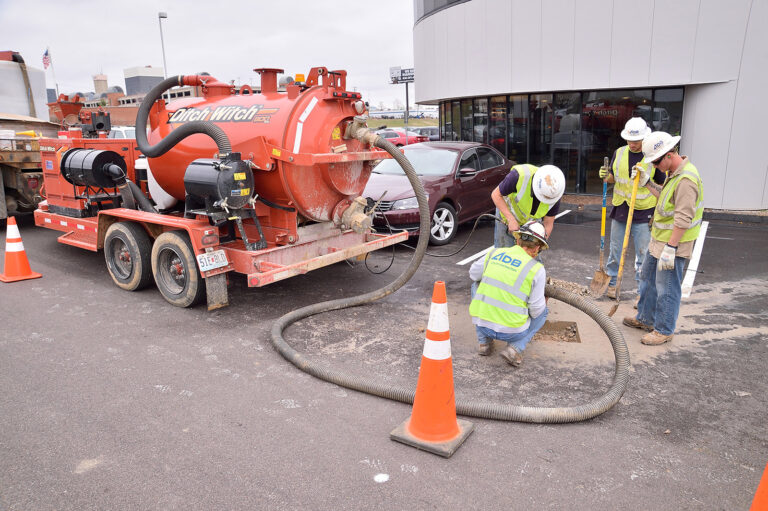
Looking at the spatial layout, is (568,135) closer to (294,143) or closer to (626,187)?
(626,187)

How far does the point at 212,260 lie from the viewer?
567 centimetres

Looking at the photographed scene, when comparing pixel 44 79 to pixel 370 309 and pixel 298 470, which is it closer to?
pixel 370 309

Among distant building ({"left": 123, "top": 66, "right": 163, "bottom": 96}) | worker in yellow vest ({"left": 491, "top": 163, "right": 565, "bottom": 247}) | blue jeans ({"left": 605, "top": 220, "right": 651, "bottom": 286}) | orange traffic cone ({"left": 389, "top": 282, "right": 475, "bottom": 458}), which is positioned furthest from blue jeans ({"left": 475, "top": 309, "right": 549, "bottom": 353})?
distant building ({"left": 123, "top": 66, "right": 163, "bottom": 96})

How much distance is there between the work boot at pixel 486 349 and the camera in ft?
15.8

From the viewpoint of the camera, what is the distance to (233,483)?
316 cm

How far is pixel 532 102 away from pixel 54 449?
1311 cm

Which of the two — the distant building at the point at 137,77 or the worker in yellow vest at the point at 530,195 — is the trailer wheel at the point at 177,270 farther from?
the distant building at the point at 137,77

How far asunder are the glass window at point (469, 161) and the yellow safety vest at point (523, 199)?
14.2ft

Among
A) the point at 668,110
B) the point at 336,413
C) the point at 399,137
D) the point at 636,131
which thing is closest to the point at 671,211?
the point at 636,131

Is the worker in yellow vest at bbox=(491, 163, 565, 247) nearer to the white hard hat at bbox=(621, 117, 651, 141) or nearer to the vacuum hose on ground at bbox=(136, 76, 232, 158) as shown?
the white hard hat at bbox=(621, 117, 651, 141)

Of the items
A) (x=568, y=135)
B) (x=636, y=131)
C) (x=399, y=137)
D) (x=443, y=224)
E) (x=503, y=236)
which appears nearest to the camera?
(x=503, y=236)

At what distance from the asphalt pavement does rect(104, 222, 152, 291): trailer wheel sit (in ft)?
0.90

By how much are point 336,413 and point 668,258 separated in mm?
3188

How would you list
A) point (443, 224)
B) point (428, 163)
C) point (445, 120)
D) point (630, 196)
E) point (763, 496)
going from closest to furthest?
point (763, 496)
point (630, 196)
point (443, 224)
point (428, 163)
point (445, 120)
